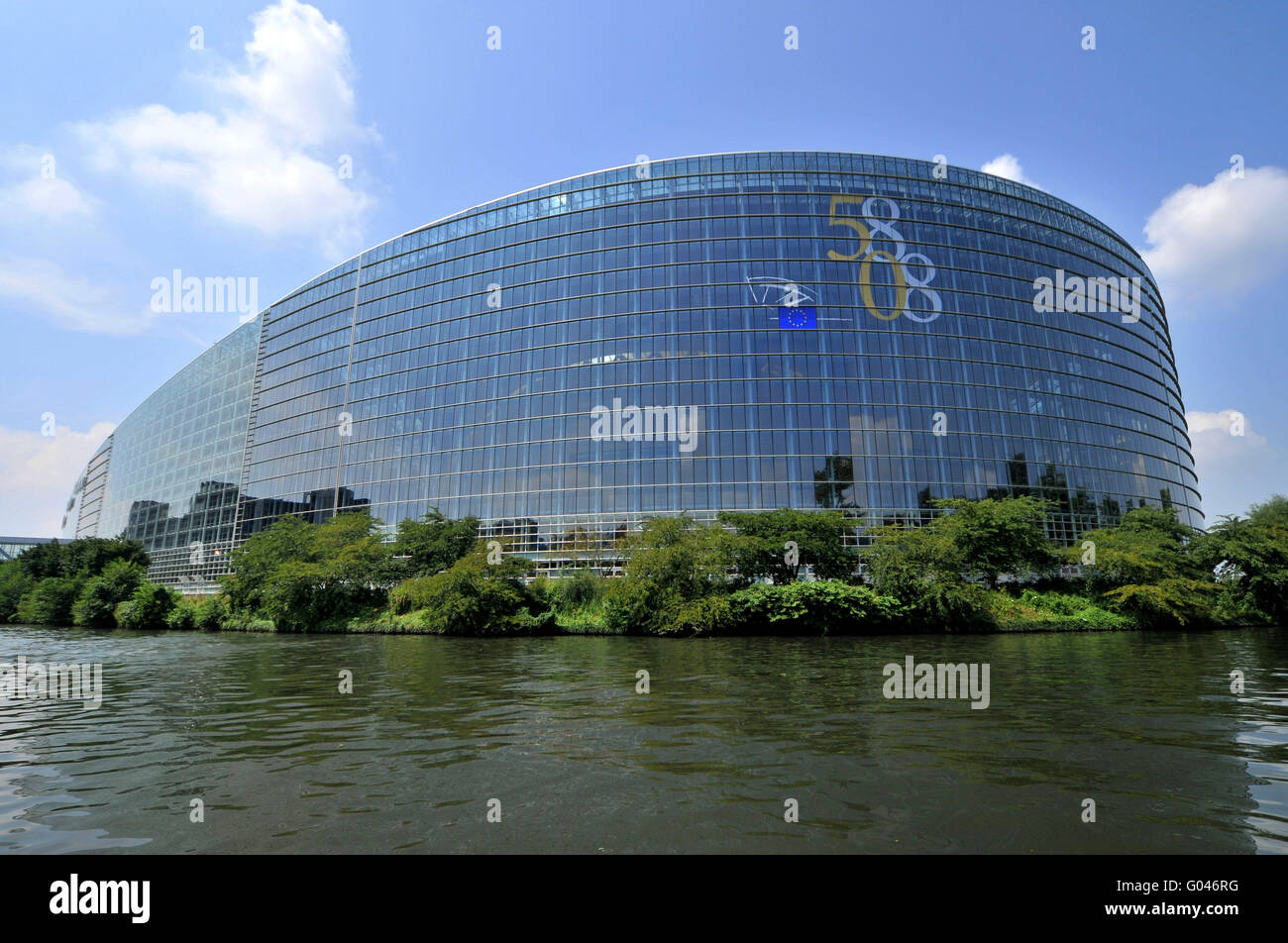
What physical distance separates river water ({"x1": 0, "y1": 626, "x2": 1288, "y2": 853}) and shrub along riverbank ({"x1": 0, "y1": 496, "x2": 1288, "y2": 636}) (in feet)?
72.3

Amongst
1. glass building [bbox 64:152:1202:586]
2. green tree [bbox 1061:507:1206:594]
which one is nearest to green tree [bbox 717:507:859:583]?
glass building [bbox 64:152:1202:586]

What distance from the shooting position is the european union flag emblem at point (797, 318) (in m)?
69.3

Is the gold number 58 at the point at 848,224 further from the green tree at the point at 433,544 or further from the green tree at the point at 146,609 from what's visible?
the green tree at the point at 146,609

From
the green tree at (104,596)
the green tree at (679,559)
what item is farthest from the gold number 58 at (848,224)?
the green tree at (104,596)

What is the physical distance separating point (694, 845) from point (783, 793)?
2362 millimetres

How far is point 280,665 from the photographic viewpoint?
2586cm

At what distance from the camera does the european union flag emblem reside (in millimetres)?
69312

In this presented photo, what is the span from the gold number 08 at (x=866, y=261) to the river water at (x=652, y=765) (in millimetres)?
55680

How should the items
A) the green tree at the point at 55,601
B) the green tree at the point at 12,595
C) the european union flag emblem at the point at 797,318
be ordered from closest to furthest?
the green tree at the point at 55,601, the european union flag emblem at the point at 797,318, the green tree at the point at 12,595

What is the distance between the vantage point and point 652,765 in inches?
397

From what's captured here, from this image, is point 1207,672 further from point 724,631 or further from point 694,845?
point 724,631
